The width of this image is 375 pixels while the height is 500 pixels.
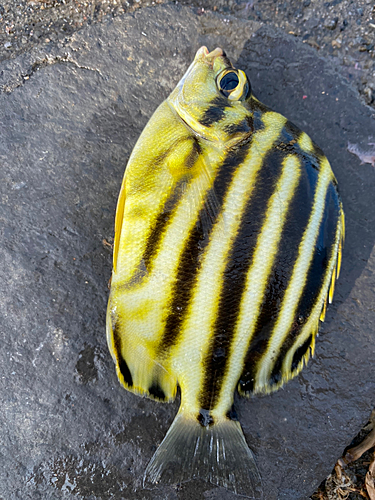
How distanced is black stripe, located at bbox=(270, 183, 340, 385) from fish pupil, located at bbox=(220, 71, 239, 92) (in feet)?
1.97

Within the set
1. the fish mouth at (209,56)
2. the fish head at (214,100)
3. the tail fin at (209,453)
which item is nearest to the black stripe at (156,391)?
the tail fin at (209,453)

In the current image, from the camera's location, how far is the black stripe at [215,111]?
1456mm

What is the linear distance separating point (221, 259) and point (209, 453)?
0.83 m

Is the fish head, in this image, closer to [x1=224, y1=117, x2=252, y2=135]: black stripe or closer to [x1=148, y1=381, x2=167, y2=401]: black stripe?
[x1=224, y1=117, x2=252, y2=135]: black stripe

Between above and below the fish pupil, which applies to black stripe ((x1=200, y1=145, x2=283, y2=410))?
below

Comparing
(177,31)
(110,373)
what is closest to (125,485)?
(110,373)

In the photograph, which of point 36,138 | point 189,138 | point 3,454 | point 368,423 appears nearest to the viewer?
point 189,138

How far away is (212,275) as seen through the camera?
4.28 ft

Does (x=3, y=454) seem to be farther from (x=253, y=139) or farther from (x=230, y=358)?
(x=253, y=139)

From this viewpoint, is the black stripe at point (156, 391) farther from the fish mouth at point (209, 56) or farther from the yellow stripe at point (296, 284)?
the fish mouth at point (209, 56)

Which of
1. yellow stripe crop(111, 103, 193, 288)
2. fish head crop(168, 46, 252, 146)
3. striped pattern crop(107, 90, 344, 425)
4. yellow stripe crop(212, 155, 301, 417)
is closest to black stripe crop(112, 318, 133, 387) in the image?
striped pattern crop(107, 90, 344, 425)

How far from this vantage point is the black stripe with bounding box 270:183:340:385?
140 centimetres

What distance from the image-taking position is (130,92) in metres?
1.86

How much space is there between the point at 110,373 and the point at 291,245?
1034 millimetres
